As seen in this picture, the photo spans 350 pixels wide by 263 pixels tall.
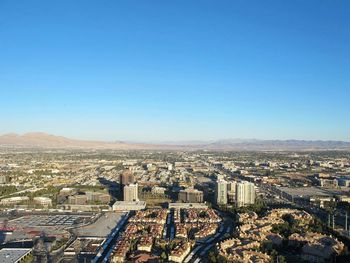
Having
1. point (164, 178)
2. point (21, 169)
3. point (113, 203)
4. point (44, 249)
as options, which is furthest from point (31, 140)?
point (44, 249)

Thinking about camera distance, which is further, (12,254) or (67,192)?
(67,192)

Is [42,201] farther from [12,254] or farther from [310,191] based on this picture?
[310,191]

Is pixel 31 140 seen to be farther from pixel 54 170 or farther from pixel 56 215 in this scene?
pixel 56 215

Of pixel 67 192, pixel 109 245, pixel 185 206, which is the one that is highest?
pixel 67 192

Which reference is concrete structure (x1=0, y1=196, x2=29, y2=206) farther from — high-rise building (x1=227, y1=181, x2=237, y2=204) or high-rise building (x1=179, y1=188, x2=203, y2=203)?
high-rise building (x1=227, y1=181, x2=237, y2=204)

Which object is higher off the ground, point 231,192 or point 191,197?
point 231,192

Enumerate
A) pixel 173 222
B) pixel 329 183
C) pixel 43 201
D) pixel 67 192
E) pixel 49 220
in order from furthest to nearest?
pixel 329 183, pixel 67 192, pixel 43 201, pixel 49 220, pixel 173 222

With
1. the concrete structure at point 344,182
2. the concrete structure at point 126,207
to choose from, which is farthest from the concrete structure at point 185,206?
the concrete structure at point 344,182

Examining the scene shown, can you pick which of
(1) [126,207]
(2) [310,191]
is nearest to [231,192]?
(1) [126,207]
